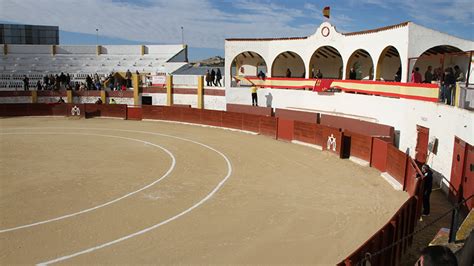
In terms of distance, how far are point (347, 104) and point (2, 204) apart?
16.2 m

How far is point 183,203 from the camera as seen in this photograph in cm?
1010

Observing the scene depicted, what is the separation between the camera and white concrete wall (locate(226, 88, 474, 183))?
1134 centimetres

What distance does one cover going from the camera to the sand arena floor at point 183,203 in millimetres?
7461

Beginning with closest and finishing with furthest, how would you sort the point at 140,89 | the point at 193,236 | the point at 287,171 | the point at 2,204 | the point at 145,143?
the point at 193,236
the point at 2,204
the point at 287,171
the point at 145,143
the point at 140,89

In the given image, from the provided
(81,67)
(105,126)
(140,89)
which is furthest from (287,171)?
(81,67)

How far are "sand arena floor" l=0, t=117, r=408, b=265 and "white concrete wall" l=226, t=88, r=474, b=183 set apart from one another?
210 cm

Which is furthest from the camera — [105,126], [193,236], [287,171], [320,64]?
[320,64]

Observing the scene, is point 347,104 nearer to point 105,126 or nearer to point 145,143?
point 145,143

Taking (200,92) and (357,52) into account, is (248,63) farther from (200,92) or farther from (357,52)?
(357,52)

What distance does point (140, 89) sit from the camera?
3103 cm

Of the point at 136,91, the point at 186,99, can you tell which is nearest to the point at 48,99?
the point at 136,91

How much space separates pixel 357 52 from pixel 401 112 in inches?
370

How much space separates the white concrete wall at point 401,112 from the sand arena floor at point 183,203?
2.10m

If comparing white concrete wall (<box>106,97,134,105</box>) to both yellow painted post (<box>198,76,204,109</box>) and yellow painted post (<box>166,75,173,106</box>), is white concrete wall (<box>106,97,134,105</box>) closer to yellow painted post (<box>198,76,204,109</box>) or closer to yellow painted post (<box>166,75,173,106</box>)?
yellow painted post (<box>166,75,173,106</box>)
